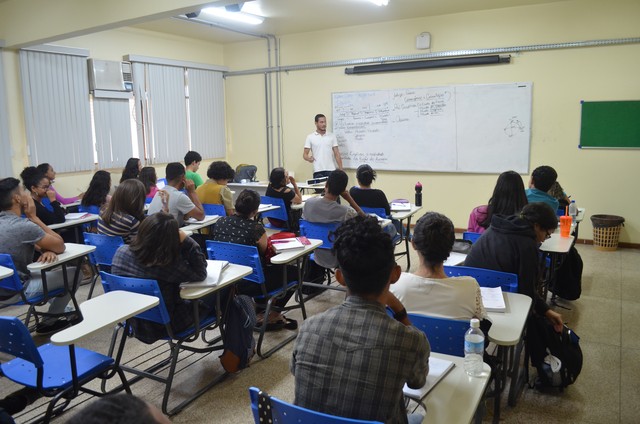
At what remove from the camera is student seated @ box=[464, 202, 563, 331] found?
2629mm

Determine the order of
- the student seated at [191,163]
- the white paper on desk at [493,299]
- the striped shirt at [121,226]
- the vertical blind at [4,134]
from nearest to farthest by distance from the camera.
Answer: the white paper on desk at [493,299] < the striped shirt at [121,226] < the vertical blind at [4,134] < the student seated at [191,163]

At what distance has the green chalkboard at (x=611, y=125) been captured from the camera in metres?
5.84

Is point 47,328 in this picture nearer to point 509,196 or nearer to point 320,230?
point 320,230

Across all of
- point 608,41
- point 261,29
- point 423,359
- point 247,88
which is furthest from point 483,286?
point 247,88

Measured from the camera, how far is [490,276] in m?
2.62

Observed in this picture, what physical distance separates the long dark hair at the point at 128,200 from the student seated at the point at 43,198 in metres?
1.16

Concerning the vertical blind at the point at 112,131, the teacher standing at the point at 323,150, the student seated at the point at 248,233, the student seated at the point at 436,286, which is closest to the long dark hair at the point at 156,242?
the student seated at the point at 248,233

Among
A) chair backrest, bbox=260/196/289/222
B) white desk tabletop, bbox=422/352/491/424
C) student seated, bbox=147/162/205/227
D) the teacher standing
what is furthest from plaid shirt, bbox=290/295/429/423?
the teacher standing

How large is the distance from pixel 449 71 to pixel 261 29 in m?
2.95

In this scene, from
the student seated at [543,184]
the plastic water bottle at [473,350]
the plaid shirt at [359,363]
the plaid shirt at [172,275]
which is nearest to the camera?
the plaid shirt at [359,363]

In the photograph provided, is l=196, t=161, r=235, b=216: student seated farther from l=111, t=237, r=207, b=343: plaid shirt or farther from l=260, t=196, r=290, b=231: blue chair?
l=111, t=237, r=207, b=343: plaid shirt

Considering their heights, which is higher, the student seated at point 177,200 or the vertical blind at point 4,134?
the vertical blind at point 4,134

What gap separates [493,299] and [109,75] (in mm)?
6156

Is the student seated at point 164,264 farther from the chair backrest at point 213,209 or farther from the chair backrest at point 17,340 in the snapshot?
the chair backrest at point 213,209
